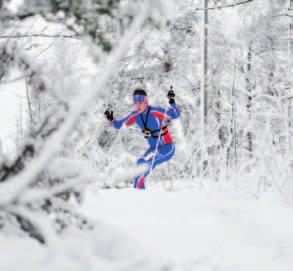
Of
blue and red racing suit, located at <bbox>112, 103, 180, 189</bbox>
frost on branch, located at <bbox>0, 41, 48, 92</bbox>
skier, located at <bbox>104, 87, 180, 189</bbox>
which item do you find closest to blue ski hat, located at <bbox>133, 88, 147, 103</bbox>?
skier, located at <bbox>104, 87, 180, 189</bbox>

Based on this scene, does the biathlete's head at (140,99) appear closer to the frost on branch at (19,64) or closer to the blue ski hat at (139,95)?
the blue ski hat at (139,95)

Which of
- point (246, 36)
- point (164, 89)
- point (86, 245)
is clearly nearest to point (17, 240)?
point (86, 245)

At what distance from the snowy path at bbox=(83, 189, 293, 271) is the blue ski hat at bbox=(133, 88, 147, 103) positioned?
101 inches

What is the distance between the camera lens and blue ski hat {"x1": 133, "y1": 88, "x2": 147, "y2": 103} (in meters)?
6.11

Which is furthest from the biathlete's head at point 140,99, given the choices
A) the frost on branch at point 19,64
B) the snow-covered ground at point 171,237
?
the frost on branch at point 19,64

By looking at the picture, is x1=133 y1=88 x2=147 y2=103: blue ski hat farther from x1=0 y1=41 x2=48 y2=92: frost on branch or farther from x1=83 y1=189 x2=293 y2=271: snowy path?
x1=0 y1=41 x2=48 y2=92: frost on branch

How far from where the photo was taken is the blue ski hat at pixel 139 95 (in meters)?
6.11

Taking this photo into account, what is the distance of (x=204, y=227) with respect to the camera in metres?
2.93

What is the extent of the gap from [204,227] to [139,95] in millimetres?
3504

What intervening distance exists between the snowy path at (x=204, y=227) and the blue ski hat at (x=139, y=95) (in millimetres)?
2574

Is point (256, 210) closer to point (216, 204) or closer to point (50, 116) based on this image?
point (216, 204)

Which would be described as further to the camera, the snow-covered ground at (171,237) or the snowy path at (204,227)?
the snowy path at (204,227)

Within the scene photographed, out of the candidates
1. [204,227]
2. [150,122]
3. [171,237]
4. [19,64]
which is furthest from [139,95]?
[19,64]

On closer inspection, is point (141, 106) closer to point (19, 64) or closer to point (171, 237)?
point (171, 237)
